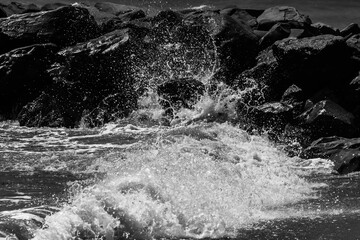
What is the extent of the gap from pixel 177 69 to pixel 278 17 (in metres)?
6.11

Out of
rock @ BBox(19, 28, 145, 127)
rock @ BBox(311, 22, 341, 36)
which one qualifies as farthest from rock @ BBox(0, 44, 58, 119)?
rock @ BBox(311, 22, 341, 36)

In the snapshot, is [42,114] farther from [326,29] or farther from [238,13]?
[326,29]

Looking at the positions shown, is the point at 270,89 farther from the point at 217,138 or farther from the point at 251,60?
the point at 217,138

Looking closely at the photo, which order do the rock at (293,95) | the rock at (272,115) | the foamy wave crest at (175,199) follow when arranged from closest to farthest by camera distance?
the foamy wave crest at (175,199)
the rock at (272,115)
the rock at (293,95)

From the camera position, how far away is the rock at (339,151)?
10.8 metres

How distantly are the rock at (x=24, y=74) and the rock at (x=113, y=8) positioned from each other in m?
9.40

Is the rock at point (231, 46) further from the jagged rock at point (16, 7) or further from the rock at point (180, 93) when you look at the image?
the jagged rock at point (16, 7)

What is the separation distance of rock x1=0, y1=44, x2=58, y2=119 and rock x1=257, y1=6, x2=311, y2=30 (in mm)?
8018

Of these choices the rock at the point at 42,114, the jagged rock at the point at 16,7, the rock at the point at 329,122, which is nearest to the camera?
the rock at the point at 329,122

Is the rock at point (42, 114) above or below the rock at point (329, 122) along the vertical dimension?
below

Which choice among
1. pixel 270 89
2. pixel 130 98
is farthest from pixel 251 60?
pixel 130 98

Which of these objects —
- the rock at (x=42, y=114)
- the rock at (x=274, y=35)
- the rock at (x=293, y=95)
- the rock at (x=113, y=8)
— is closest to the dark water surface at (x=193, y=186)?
the rock at (x=293, y=95)

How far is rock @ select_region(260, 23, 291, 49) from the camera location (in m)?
18.4

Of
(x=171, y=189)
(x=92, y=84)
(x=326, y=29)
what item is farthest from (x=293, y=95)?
(x=171, y=189)
